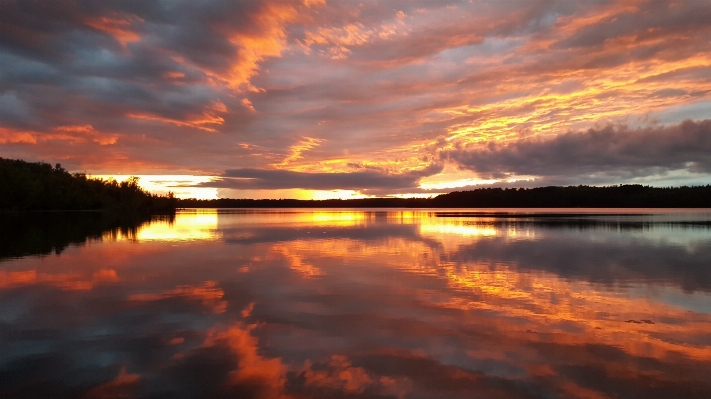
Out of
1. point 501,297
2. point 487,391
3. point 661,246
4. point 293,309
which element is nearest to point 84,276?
point 293,309

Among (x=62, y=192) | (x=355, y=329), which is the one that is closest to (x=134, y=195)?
(x=62, y=192)

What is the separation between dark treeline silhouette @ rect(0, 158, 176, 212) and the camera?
266ft

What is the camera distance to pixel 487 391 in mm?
5965

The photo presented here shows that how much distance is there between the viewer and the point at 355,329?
A: 8805 mm

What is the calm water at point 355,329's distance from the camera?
621 centimetres

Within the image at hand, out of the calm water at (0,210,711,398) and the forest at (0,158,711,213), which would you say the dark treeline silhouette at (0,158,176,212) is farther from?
the calm water at (0,210,711,398)

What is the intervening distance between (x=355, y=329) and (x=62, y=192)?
102m

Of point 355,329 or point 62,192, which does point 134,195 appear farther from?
point 355,329

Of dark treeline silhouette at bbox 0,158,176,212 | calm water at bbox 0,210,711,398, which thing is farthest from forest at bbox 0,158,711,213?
calm water at bbox 0,210,711,398

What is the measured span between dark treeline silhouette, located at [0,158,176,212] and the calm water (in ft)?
257

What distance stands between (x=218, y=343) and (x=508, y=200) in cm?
14783

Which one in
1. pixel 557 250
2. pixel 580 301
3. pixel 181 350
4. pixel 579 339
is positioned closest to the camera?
pixel 181 350

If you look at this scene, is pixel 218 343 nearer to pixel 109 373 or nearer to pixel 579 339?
pixel 109 373

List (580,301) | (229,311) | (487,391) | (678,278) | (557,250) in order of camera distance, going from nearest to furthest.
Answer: (487,391) → (229,311) → (580,301) → (678,278) → (557,250)
